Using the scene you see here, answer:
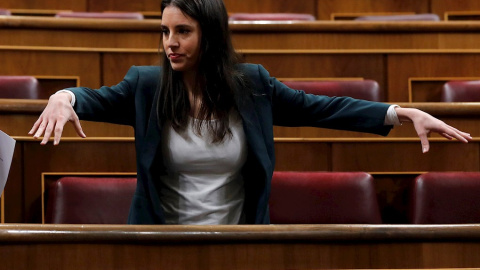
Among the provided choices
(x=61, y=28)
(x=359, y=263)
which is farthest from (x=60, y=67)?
(x=359, y=263)

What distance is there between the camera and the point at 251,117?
42cm

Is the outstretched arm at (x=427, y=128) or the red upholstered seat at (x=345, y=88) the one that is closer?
the outstretched arm at (x=427, y=128)

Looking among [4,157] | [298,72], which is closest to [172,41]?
[4,157]

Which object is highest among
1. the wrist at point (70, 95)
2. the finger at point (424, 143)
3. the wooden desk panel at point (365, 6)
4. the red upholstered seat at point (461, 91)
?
the wooden desk panel at point (365, 6)

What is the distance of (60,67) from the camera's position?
68 centimetres

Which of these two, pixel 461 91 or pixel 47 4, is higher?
pixel 47 4

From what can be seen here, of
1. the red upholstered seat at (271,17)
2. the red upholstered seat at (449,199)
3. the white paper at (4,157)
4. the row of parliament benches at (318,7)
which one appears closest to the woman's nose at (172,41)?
the white paper at (4,157)

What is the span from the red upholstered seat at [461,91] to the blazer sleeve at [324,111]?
0.26 m

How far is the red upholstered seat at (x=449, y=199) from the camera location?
1.61ft

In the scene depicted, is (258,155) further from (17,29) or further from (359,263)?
(17,29)

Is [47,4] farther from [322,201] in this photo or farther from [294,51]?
[322,201]

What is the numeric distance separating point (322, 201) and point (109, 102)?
0.56ft

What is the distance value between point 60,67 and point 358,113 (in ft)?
1.19

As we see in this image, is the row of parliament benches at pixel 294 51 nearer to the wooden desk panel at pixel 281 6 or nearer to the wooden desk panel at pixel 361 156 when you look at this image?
the wooden desk panel at pixel 361 156
